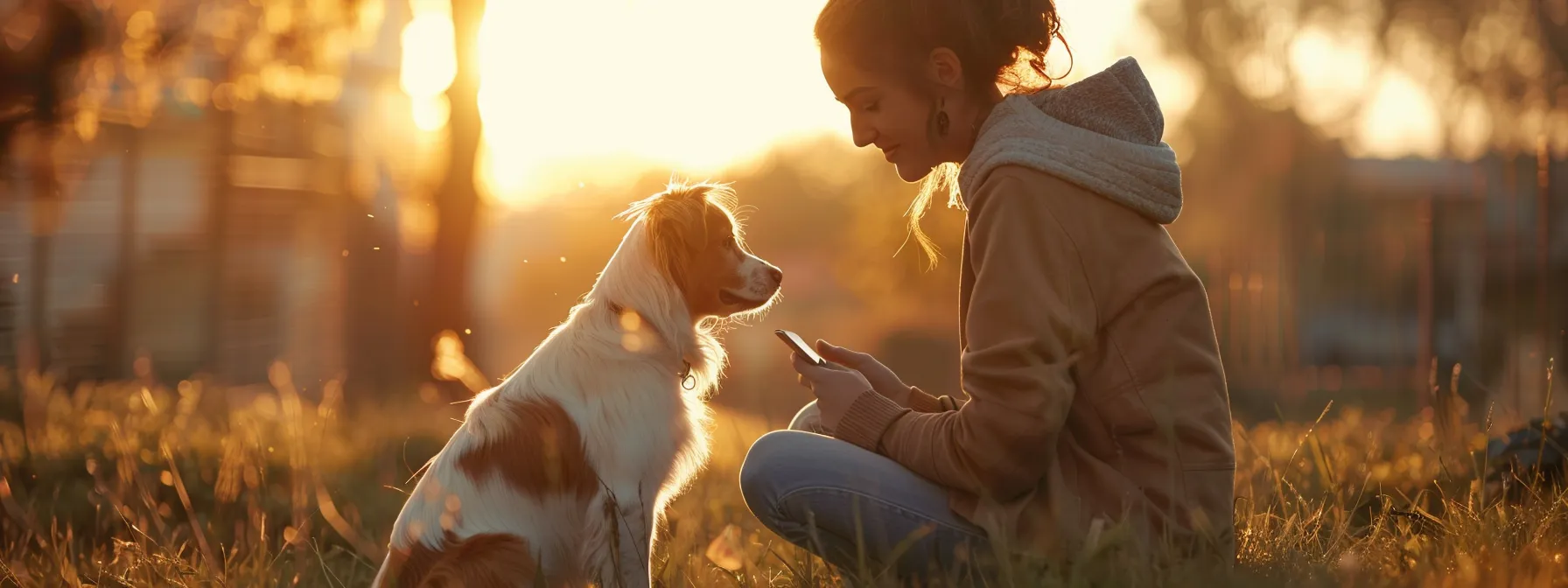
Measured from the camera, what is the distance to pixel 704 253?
3.75 metres

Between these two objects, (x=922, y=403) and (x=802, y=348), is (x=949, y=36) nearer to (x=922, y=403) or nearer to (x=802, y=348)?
(x=802, y=348)

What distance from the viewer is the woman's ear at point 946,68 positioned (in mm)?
2652

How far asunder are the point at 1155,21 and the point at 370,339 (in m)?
15.7

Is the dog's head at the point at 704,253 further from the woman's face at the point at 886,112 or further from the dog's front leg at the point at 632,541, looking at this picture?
the woman's face at the point at 886,112

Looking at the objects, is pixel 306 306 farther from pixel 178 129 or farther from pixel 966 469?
pixel 966 469

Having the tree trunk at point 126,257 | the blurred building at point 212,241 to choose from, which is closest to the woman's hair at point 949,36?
the blurred building at point 212,241

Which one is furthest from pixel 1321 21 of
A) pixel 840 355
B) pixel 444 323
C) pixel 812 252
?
pixel 812 252

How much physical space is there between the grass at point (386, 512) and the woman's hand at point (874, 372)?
506mm

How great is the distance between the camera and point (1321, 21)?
766 inches

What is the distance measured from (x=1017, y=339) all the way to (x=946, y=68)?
2.41 feet

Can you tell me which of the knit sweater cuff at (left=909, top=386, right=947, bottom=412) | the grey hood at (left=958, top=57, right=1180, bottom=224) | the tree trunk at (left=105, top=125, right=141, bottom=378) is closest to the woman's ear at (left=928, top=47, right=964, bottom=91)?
the grey hood at (left=958, top=57, right=1180, bottom=224)

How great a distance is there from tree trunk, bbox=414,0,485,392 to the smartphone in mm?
9015

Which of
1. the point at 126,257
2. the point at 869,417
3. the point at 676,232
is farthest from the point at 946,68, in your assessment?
the point at 126,257

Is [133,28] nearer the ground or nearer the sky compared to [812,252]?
nearer the sky
